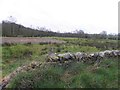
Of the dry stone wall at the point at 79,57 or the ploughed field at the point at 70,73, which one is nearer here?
the ploughed field at the point at 70,73

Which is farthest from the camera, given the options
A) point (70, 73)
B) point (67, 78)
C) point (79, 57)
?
point (79, 57)

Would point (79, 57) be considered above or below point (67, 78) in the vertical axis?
above

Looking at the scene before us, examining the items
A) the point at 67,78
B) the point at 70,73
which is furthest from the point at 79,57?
the point at 67,78

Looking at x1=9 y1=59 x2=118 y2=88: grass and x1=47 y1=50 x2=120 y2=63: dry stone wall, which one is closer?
x1=9 y1=59 x2=118 y2=88: grass

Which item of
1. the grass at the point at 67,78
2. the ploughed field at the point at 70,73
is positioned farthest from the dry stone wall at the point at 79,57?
the grass at the point at 67,78

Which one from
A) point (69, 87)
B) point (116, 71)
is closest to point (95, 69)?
point (116, 71)

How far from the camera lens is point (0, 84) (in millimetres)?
8414

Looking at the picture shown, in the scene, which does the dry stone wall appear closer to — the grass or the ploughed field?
the ploughed field

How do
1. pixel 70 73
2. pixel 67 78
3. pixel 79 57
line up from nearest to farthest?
pixel 67 78 < pixel 70 73 < pixel 79 57

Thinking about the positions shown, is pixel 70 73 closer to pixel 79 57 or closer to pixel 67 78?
pixel 67 78

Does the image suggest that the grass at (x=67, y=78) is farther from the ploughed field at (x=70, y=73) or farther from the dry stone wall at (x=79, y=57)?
the dry stone wall at (x=79, y=57)

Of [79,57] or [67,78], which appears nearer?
[67,78]

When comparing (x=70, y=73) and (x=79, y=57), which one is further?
(x=79, y=57)

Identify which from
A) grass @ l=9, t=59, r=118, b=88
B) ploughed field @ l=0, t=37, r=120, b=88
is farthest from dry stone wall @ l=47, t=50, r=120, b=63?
grass @ l=9, t=59, r=118, b=88
